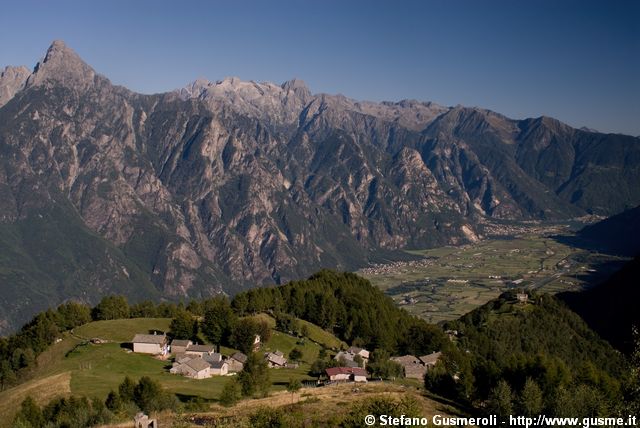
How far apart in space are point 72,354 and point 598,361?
14721cm

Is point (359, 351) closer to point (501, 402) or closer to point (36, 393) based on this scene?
point (36, 393)

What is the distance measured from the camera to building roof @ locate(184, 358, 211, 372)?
137 meters

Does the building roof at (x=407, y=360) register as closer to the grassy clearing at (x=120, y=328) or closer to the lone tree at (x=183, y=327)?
the lone tree at (x=183, y=327)

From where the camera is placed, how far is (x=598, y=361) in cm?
19400

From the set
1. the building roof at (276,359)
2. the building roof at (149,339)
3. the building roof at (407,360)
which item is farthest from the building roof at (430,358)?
the building roof at (149,339)

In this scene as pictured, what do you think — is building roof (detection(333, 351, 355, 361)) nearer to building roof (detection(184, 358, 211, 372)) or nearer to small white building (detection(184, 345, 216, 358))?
small white building (detection(184, 345, 216, 358))

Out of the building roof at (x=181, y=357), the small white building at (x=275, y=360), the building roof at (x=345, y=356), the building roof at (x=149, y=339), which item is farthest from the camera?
the building roof at (x=345, y=356)

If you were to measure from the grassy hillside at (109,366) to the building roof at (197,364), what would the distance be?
388 centimetres

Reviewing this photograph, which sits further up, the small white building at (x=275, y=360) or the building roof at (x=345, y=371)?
the building roof at (x=345, y=371)

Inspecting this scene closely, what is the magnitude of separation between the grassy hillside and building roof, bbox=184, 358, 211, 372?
3881 mm

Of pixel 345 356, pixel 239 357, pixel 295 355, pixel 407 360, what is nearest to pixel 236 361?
pixel 239 357

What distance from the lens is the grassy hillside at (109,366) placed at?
4584 inches

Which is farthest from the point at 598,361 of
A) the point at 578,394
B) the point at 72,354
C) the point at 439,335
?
the point at 72,354

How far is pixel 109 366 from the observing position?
138000 millimetres
